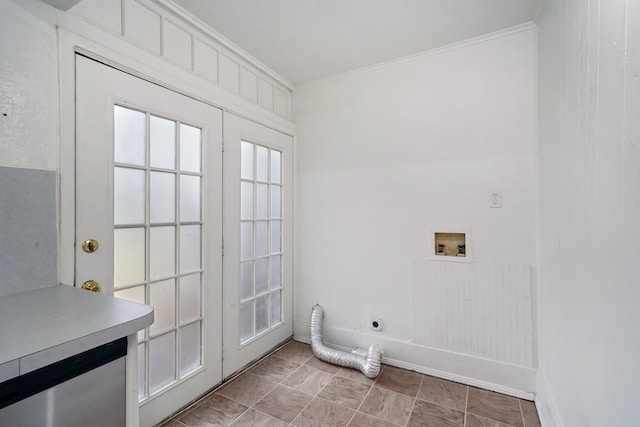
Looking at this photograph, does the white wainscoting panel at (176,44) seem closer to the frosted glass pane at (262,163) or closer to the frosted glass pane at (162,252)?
the frosted glass pane at (262,163)

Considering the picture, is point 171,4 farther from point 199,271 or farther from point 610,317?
point 610,317

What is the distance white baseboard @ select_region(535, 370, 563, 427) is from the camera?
153cm

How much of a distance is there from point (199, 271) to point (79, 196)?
82 cm

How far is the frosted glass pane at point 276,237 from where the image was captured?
2670 mm

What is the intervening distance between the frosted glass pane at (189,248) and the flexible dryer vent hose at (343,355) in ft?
3.93

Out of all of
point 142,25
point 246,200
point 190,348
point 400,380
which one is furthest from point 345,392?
point 142,25

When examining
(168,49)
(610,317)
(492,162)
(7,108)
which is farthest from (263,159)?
(610,317)

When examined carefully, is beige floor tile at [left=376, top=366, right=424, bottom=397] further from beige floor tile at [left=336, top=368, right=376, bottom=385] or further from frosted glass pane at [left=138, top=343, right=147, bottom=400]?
frosted glass pane at [left=138, top=343, right=147, bottom=400]

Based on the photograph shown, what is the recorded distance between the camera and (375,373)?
2.19 m

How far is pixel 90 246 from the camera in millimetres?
1402

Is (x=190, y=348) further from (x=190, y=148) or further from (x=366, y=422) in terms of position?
(x=190, y=148)

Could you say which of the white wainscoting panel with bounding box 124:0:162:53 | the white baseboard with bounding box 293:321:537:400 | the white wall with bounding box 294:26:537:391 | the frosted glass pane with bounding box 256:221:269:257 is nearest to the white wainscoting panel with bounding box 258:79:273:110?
the white wall with bounding box 294:26:537:391

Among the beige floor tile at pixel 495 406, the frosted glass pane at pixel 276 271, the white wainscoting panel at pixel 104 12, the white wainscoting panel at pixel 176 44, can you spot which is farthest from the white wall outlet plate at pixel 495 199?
the white wainscoting panel at pixel 104 12

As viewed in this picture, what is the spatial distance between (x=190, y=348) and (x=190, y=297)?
332mm
